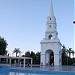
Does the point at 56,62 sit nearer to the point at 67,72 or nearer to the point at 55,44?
the point at 55,44

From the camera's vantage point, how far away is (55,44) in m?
41.8

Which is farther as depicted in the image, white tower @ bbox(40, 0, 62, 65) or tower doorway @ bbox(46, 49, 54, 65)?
tower doorway @ bbox(46, 49, 54, 65)

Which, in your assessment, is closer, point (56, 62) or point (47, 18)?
point (56, 62)

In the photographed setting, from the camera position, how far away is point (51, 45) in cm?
4225

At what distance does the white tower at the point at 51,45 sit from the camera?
41506mm

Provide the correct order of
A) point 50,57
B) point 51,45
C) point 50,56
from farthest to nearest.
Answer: point 50,56
point 50,57
point 51,45

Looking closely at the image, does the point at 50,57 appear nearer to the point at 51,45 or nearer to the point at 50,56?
the point at 50,56

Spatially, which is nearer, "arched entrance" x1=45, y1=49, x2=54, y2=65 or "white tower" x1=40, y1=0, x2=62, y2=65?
"white tower" x1=40, y1=0, x2=62, y2=65

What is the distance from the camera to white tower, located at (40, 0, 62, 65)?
136ft

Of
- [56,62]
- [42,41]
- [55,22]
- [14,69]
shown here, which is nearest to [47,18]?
[55,22]

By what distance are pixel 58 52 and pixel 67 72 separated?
2219cm

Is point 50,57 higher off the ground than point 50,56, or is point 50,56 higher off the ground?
point 50,56

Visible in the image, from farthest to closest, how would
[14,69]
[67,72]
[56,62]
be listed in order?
1. [56,62]
2. [14,69]
3. [67,72]

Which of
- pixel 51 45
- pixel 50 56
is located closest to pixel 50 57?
pixel 50 56
